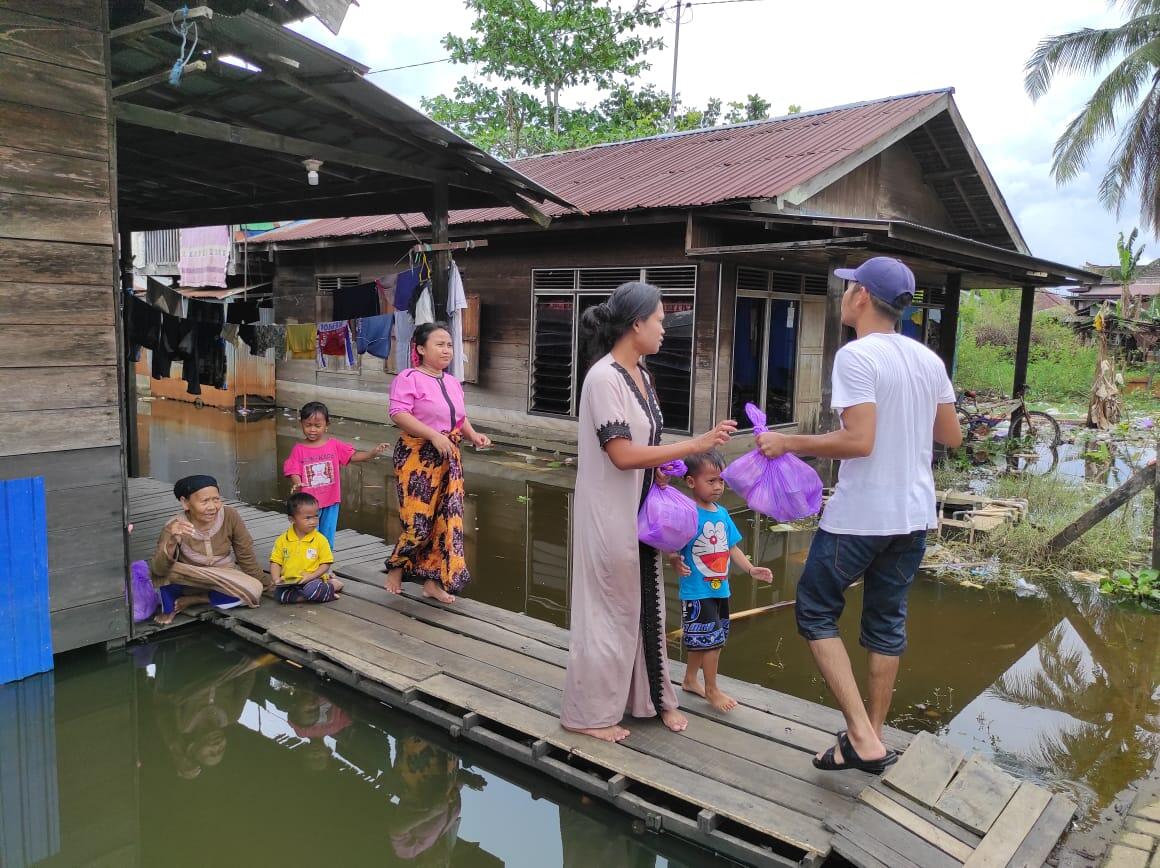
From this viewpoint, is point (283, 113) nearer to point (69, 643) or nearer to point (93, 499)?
point (93, 499)

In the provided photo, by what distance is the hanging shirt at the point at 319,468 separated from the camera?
4980mm

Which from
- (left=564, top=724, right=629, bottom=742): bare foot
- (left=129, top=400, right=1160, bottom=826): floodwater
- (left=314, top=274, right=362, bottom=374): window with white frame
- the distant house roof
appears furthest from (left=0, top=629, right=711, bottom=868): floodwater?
(left=314, top=274, right=362, bottom=374): window with white frame

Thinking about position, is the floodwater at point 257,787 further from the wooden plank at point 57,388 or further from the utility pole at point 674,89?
the utility pole at point 674,89

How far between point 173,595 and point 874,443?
4.00 m

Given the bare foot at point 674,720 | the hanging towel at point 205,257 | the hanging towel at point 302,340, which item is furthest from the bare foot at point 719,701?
the hanging towel at point 205,257

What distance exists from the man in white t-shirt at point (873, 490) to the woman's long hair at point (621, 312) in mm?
653

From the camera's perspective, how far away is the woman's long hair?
3057mm

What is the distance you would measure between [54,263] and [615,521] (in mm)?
3018

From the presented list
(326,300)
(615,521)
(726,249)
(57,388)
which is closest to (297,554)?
(57,388)

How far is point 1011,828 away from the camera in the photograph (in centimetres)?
268

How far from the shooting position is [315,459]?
5.02m

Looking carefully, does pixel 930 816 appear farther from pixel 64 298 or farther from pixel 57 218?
pixel 57 218

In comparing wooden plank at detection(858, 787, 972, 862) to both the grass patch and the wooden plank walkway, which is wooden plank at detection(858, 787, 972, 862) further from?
the grass patch

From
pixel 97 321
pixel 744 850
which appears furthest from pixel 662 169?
pixel 744 850
